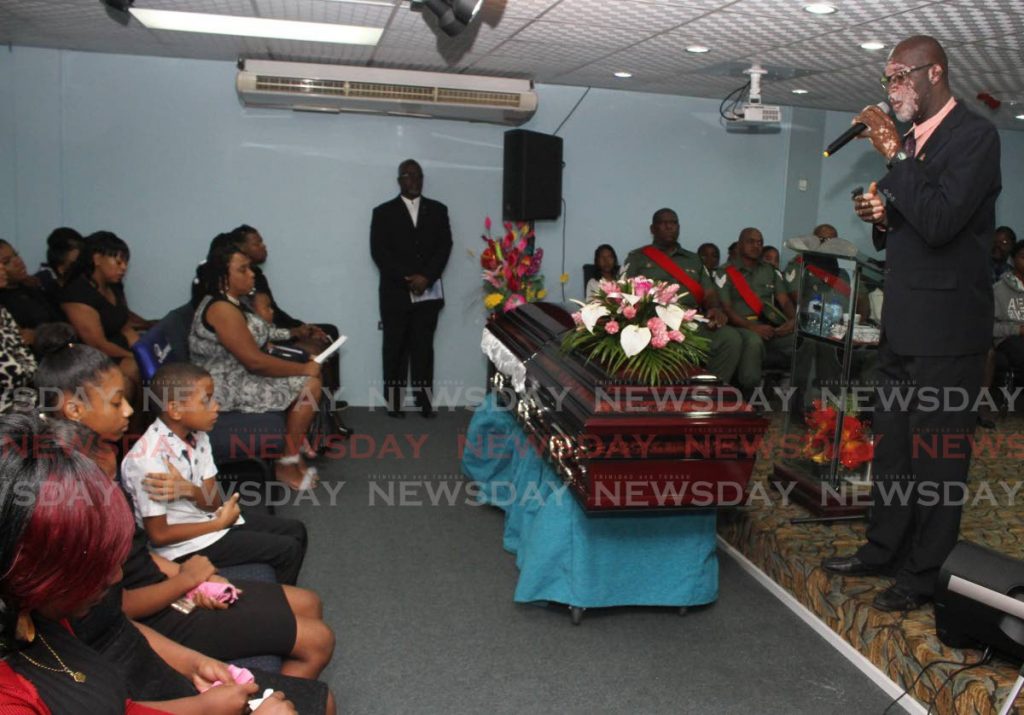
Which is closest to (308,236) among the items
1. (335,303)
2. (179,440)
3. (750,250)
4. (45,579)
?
(335,303)

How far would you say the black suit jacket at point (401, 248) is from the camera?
6027mm

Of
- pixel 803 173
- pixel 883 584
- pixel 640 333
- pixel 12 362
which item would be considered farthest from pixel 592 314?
pixel 803 173

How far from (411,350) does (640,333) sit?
138 inches

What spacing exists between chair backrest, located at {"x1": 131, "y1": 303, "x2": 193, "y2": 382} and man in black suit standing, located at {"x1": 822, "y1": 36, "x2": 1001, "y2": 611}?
9.43 ft

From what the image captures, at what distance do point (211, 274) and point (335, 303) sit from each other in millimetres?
2288

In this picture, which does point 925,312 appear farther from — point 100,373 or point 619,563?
point 100,373

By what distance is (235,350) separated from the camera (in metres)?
3.96

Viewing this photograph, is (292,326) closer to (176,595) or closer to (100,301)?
(100,301)

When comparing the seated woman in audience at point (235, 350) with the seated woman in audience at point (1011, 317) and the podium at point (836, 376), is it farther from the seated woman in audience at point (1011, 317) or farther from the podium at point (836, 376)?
the seated woman in audience at point (1011, 317)

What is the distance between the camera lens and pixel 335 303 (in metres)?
6.30

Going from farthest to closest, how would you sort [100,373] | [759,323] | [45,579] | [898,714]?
[759,323]
[898,714]
[100,373]
[45,579]

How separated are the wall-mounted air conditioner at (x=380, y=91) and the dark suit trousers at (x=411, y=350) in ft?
4.50

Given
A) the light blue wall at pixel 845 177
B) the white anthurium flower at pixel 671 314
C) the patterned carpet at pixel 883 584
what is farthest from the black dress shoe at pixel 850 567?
the light blue wall at pixel 845 177

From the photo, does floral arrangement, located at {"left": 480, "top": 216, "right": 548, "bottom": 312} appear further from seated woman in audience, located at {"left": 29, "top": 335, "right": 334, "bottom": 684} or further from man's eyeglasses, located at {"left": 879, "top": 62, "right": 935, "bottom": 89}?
seated woman in audience, located at {"left": 29, "top": 335, "right": 334, "bottom": 684}
